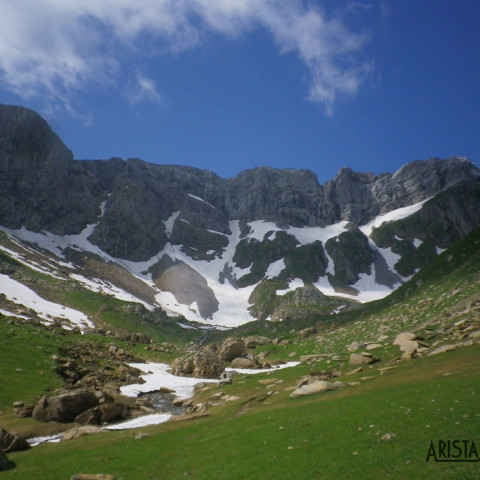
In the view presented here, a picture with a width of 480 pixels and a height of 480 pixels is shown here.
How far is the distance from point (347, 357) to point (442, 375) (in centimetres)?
2405

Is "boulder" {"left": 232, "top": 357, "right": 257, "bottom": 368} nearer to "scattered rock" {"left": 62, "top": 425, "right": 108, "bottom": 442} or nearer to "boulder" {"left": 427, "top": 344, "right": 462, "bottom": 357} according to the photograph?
"boulder" {"left": 427, "top": 344, "right": 462, "bottom": 357}

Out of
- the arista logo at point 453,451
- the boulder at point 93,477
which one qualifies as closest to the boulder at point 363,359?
the arista logo at point 453,451

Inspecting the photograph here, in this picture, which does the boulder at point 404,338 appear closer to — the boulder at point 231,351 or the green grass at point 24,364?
the green grass at point 24,364

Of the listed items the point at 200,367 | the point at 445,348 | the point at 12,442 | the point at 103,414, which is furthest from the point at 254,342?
the point at 12,442

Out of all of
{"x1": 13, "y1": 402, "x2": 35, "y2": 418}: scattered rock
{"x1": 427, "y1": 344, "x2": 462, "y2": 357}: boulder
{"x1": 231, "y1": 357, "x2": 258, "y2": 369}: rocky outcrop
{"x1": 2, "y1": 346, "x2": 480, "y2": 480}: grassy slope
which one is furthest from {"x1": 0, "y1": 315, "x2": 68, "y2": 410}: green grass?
{"x1": 427, "y1": 344, "x2": 462, "y2": 357}: boulder

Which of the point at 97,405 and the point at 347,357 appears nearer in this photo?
the point at 97,405

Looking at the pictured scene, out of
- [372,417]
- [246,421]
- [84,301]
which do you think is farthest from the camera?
[84,301]

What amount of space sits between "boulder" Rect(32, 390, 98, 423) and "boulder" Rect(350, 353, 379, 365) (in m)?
33.2

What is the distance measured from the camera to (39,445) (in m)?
33.7

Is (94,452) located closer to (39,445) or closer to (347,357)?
(39,445)

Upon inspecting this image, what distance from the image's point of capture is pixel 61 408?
136ft

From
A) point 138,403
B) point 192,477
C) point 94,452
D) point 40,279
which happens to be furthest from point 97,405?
point 40,279

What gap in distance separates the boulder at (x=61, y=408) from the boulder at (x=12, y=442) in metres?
8.65

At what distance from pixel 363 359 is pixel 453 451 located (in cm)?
3156
